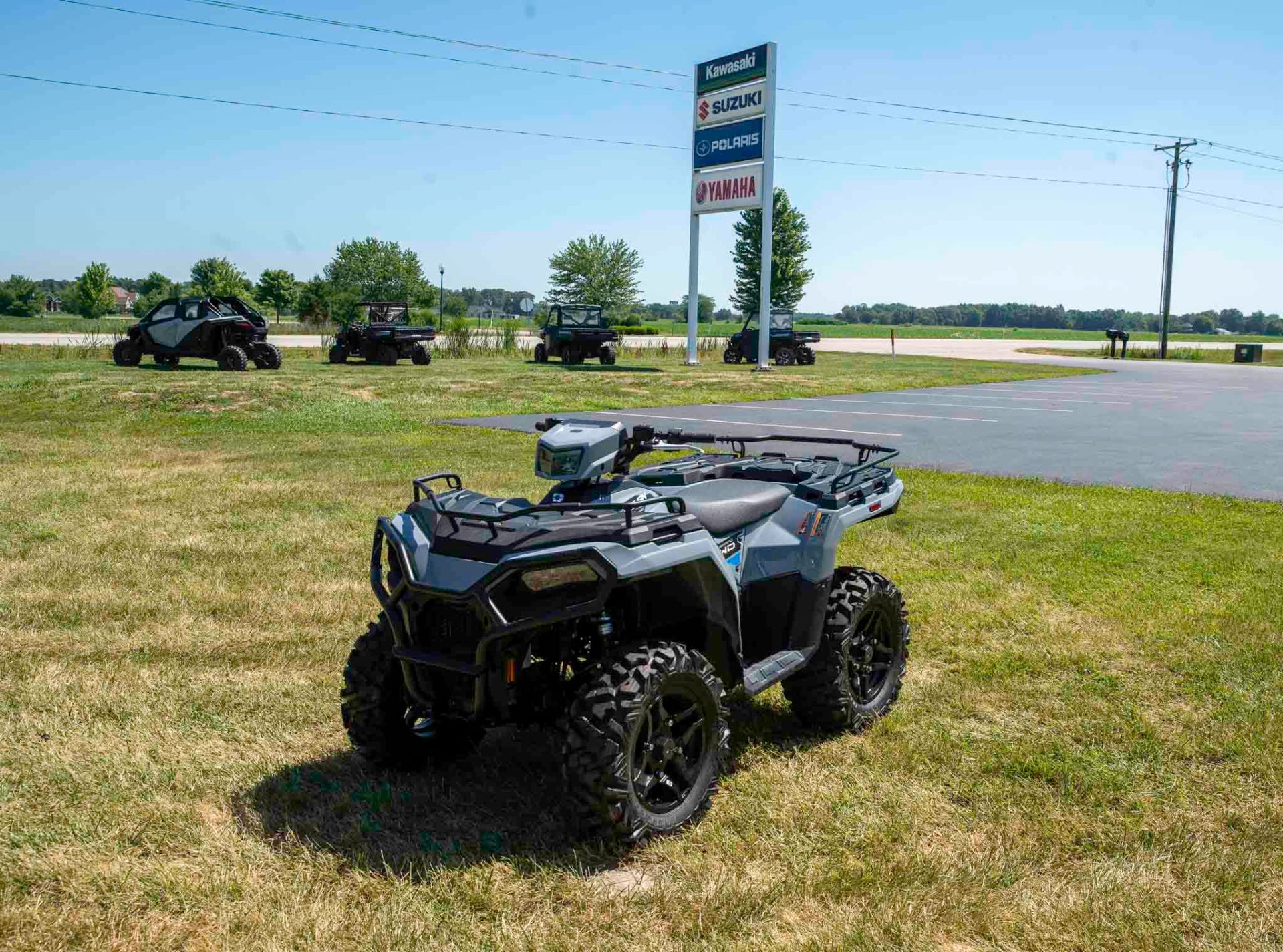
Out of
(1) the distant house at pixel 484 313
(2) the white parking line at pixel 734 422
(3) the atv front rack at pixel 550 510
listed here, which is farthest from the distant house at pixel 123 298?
(3) the atv front rack at pixel 550 510

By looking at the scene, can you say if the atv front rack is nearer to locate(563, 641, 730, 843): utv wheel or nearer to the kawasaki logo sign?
locate(563, 641, 730, 843): utv wheel

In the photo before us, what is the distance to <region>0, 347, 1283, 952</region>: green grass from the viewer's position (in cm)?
293

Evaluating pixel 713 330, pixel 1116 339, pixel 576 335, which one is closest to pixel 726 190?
pixel 576 335

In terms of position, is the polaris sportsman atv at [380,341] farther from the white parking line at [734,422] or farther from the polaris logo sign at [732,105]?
the white parking line at [734,422]

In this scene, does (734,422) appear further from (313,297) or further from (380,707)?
(313,297)

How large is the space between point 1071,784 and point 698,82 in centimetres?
3320

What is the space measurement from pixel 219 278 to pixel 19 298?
54.0 feet

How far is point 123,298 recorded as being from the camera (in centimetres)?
15100

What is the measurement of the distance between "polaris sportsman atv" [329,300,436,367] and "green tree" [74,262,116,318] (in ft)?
262

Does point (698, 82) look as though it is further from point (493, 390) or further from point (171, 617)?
point (171, 617)

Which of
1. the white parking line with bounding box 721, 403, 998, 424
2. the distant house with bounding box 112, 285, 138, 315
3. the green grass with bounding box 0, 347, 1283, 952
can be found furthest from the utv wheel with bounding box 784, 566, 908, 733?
the distant house with bounding box 112, 285, 138, 315

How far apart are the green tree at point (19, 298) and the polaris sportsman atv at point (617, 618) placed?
337ft

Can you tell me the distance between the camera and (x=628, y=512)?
3205 millimetres

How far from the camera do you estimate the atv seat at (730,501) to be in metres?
3.74
